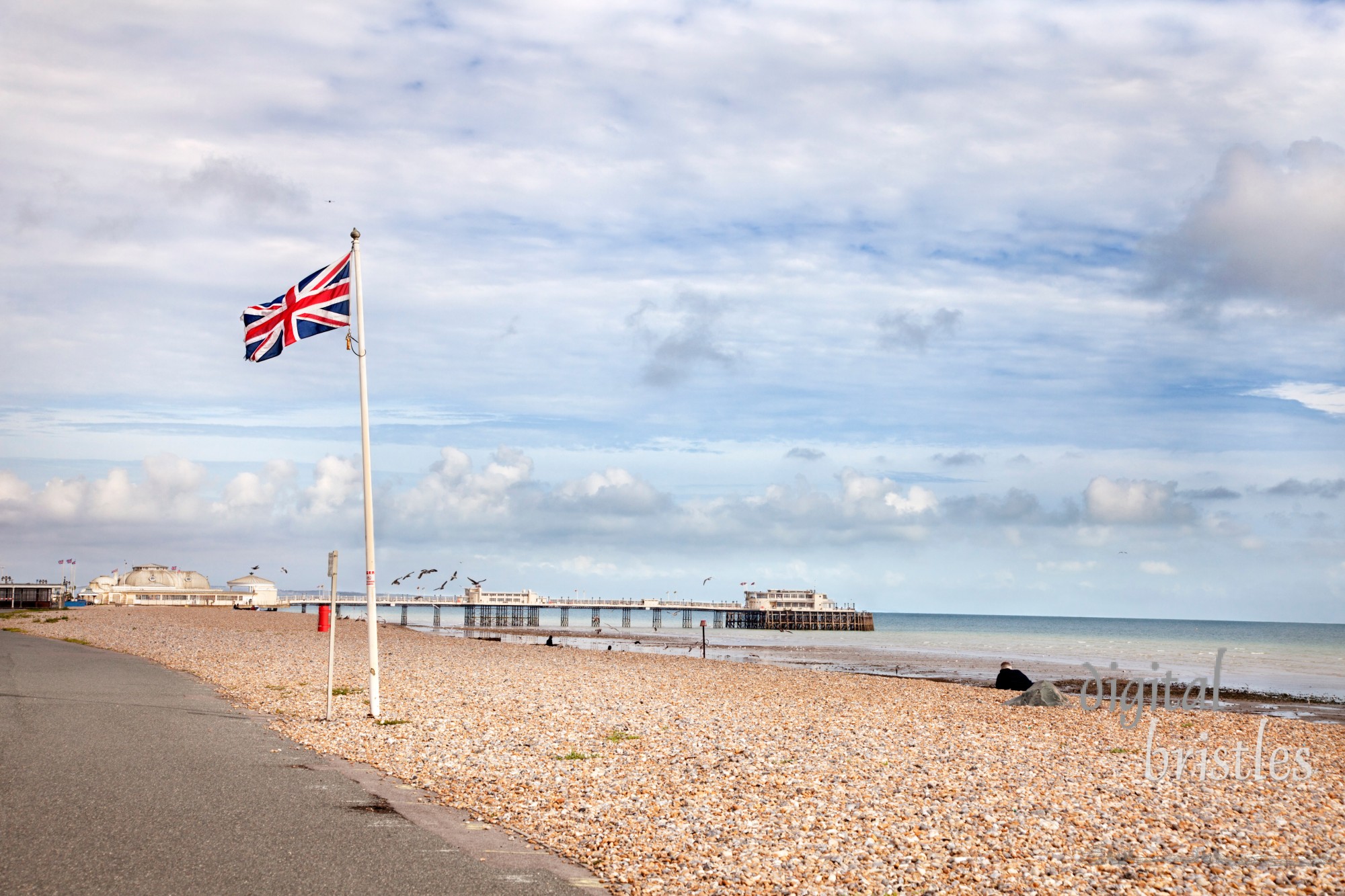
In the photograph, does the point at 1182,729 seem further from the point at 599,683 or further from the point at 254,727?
the point at 254,727

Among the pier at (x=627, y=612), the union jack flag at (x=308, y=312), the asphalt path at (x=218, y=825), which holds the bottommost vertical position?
the pier at (x=627, y=612)

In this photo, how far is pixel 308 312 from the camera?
1611 centimetres

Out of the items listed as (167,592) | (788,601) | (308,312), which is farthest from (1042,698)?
(788,601)

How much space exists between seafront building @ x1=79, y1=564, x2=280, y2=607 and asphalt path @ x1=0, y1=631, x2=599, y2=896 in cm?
9671

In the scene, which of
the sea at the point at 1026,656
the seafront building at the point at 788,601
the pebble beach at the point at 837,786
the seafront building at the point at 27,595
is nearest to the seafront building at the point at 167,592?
the seafront building at the point at 27,595

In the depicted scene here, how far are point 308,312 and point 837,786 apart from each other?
431 inches

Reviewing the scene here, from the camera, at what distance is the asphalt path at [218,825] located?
23.1ft

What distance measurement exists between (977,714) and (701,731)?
7.86 m

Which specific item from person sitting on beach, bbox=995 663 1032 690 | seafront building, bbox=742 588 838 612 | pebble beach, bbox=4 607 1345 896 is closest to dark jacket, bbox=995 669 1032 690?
person sitting on beach, bbox=995 663 1032 690

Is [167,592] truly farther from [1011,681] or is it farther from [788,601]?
[1011,681]

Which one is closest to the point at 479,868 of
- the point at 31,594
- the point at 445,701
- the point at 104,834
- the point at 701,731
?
the point at 104,834

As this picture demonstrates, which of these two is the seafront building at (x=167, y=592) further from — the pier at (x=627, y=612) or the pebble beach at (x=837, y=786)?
the pebble beach at (x=837, y=786)

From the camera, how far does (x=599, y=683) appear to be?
83.4 feet

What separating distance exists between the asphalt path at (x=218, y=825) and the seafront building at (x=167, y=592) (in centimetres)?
9671
